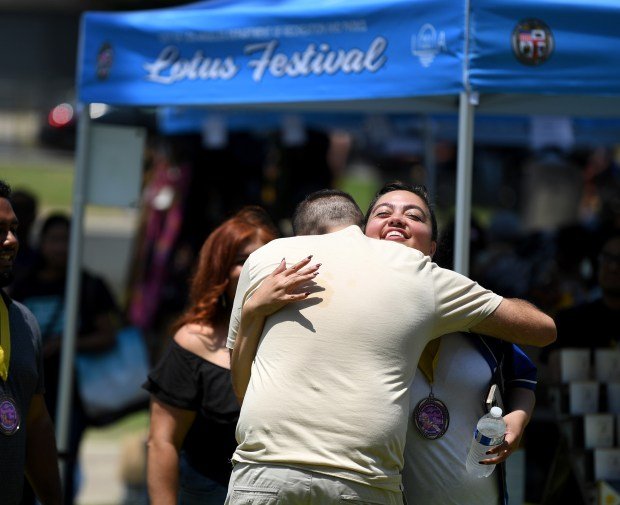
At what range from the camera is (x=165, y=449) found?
12.3ft

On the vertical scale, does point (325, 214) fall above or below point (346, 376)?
above

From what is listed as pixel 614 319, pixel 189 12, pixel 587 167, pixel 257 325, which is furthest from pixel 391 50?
pixel 587 167

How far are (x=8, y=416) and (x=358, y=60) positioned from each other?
6.79 feet

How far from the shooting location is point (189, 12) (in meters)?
5.09

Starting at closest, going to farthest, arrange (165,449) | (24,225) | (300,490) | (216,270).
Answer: (300,490), (165,449), (216,270), (24,225)

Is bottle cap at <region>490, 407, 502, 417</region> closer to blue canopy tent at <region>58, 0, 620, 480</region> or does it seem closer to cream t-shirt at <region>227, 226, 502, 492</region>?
cream t-shirt at <region>227, 226, 502, 492</region>

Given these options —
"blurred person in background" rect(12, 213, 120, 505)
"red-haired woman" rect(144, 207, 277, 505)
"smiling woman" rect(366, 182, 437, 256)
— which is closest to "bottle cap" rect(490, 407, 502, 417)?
"smiling woman" rect(366, 182, 437, 256)

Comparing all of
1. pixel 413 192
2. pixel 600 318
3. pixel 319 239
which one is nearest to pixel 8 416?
pixel 319 239

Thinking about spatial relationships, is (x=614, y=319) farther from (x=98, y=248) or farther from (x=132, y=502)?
(x=98, y=248)

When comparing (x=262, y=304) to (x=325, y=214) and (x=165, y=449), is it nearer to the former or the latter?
(x=325, y=214)

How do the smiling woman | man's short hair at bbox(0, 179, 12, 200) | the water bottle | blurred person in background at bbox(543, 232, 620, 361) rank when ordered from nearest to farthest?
the water bottle → the smiling woman → man's short hair at bbox(0, 179, 12, 200) → blurred person in background at bbox(543, 232, 620, 361)

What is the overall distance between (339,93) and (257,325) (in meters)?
1.81

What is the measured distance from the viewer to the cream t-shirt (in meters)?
2.87

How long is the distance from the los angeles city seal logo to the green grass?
45.6 ft
